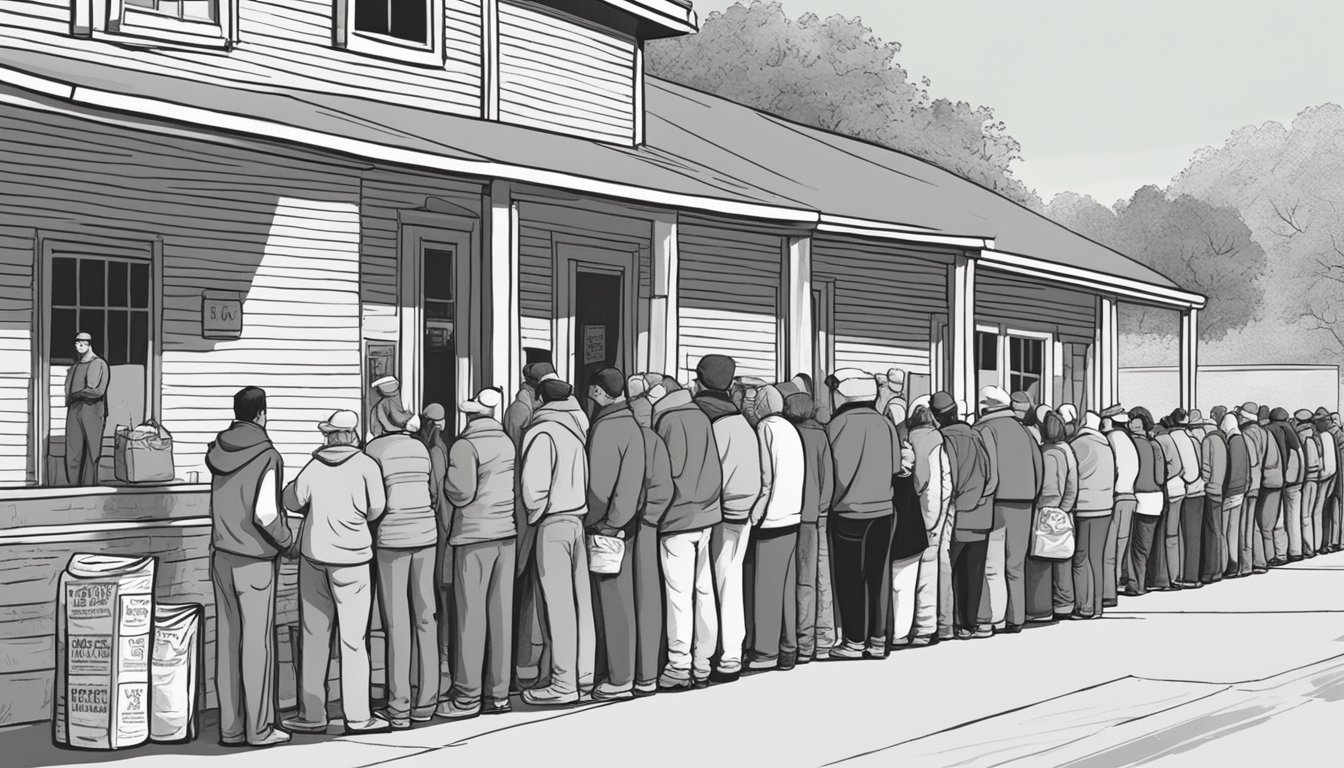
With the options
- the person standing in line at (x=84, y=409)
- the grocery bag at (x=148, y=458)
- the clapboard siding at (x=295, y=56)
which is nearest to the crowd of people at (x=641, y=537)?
the grocery bag at (x=148, y=458)

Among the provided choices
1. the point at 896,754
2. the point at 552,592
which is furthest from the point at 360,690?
the point at 896,754

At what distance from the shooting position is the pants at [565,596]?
428 inches

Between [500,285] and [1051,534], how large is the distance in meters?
5.18

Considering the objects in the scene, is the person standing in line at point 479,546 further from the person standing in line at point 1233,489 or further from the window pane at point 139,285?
the person standing in line at point 1233,489

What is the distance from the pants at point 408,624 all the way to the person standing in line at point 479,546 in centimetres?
24

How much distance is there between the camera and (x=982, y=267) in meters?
24.2

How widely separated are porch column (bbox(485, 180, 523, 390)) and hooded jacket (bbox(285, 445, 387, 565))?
13.6 ft

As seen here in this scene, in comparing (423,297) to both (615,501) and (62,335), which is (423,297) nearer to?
(62,335)

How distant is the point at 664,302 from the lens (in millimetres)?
16562

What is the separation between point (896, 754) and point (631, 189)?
694 cm

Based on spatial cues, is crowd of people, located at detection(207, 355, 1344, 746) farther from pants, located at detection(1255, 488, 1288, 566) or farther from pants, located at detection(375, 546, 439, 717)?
pants, located at detection(1255, 488, 1288, 566)

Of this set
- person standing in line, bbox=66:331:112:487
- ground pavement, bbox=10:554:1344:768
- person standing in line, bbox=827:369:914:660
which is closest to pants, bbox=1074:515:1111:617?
ground pavement, bbox=10:554:1344:768

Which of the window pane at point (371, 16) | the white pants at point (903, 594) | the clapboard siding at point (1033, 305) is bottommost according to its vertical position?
the white pants at point (903, 594)

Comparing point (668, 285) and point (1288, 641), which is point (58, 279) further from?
point (1288, 641)
